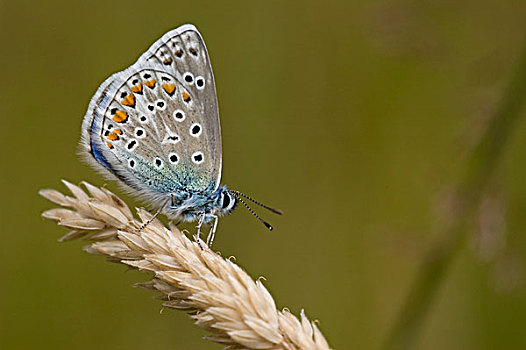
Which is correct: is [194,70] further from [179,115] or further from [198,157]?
[198,157]

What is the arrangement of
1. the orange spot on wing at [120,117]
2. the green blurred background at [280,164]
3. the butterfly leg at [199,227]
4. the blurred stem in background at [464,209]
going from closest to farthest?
1. the butterfly leg at [199,227]
2. the blurred stem in background at [464,209]
3. the orange spot on wing at [120,117]
4. the green blurred background at [280,164]

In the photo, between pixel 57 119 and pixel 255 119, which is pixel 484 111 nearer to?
pixel 255 119

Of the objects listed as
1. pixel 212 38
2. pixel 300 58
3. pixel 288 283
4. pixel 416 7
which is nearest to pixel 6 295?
pixel 288 283

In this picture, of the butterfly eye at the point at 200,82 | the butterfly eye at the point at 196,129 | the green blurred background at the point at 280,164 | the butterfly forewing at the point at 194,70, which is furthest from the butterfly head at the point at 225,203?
the green blurred background at the point at 280,164

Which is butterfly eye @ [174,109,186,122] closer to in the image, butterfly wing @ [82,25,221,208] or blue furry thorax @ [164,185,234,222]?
butterfly wing @ [82,25,221,208]

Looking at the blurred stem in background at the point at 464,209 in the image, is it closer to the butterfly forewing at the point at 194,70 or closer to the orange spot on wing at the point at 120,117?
the butterfly forewing at the point at 194,70

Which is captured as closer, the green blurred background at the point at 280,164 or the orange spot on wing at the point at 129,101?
the orange spot on wing at the point at 129,101

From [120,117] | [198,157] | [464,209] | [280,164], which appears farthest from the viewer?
[280,164]

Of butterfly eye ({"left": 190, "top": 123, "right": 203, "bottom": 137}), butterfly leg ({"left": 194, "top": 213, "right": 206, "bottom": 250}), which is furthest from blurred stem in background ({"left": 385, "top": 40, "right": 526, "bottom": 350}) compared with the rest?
butterfly eye ({"left": 190, "top": 123, "right": 203, "bottom": 137})

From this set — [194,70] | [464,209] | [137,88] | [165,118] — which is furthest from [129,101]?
[464,209]
